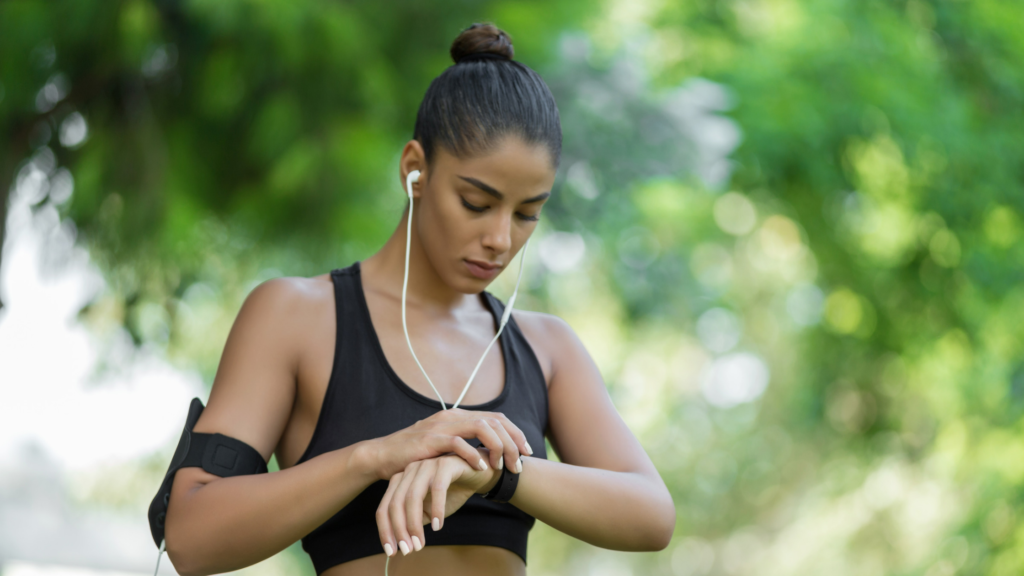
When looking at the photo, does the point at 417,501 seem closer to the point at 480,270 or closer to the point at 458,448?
the point at 458,448

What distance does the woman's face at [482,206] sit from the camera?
1.22 m

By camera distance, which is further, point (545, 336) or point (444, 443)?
point (545, 336)

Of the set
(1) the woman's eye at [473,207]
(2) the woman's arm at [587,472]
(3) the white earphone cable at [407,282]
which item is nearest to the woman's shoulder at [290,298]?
(3) the white earphone cable at [407,282]

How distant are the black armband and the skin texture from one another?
0.01 m

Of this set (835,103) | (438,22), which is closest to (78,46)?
(438,22)

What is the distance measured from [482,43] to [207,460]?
2.40 ft

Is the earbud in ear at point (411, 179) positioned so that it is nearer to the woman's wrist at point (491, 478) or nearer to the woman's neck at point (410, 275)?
the woman's neck at point (410, 275)

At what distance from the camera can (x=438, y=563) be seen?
3.92 feet

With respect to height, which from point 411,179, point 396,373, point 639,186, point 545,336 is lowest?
point 396,373

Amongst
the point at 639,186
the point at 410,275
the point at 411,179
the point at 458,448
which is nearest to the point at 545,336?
the point at 410,275

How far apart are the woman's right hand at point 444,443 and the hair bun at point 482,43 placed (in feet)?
1.98

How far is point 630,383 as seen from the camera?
32.8 ft

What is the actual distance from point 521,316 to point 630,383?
28.5 ft

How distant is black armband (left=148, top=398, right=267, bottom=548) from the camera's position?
1.11m
